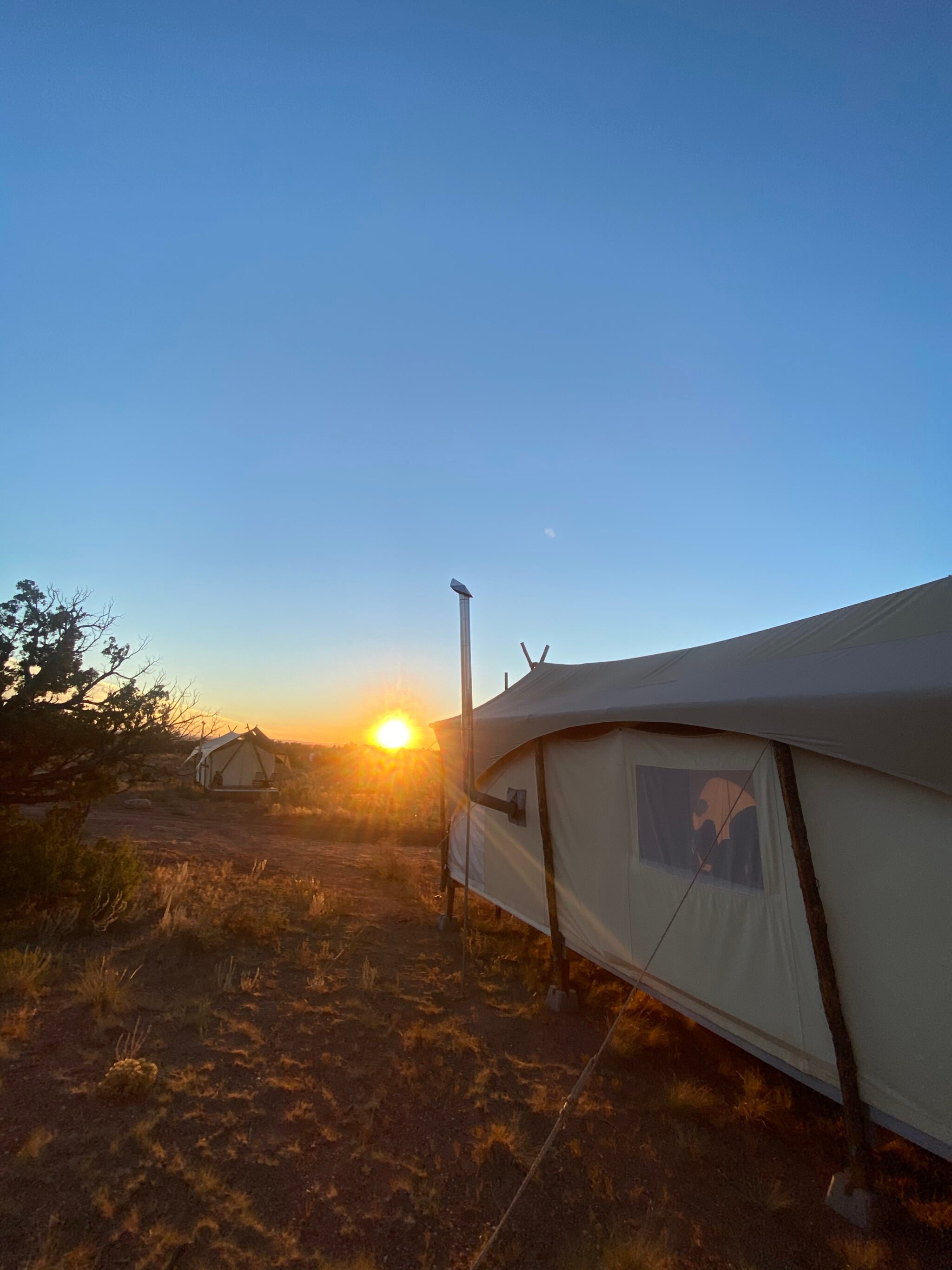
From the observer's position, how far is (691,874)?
17.9 ft

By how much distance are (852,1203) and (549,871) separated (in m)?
4.00

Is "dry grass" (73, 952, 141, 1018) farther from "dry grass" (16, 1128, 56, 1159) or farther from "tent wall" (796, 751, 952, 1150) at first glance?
"tent wall" (796, 751, 952, 1150)

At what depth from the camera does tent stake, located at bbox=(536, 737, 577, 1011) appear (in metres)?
7.11

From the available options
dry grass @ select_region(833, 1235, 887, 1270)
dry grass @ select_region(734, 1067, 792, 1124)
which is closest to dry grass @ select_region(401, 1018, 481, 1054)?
dry grass @ select_region(734, 1067, 792, 1124)

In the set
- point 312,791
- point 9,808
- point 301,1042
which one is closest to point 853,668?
point 301,1042

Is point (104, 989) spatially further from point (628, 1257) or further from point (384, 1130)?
point (628, 1257)

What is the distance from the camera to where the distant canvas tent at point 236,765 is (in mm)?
31672

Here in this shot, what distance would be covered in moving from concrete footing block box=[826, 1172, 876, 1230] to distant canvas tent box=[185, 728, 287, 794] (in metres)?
30.2

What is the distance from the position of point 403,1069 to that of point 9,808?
8105 millimetres

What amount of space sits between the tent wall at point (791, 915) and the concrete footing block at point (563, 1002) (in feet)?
1.95

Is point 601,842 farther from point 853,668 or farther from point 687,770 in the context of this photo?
point 853,668

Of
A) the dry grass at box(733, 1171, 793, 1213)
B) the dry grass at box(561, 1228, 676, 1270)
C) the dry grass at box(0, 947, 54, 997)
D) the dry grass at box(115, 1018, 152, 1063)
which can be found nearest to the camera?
the dry grass at box(561, 1228, 676, 1270)

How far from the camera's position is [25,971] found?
679 centimetres

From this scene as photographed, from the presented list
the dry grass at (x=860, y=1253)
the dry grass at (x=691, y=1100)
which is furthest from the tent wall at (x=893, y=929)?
the dry grass at (x=691, y=1100)
